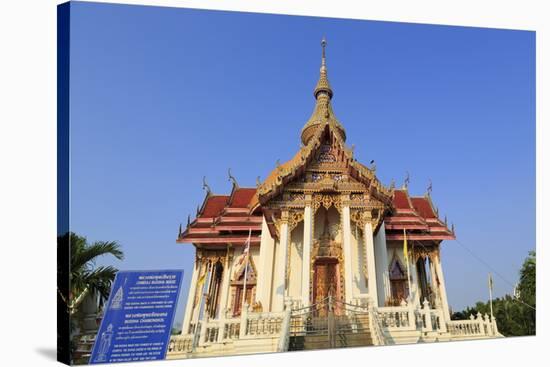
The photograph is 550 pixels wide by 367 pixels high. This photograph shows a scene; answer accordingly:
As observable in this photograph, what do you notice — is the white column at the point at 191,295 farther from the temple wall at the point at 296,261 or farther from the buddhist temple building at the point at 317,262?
the temple wall at the point at 296,261

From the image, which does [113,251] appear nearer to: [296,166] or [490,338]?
[296,166]

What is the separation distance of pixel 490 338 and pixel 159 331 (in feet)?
22.9

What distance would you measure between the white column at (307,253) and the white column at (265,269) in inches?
51.3

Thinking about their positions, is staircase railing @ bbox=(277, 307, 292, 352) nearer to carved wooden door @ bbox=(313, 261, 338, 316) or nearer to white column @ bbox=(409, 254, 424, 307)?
carved wooden door @ bbox=(313, 261, 338, 316)

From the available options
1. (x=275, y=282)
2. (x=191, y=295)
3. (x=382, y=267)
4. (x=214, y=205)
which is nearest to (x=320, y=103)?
(x=214, y=205)

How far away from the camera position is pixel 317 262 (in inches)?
405

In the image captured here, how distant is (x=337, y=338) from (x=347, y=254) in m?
1.98

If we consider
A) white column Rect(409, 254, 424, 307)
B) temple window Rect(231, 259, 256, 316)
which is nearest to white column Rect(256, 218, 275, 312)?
temple window Rect(231, 259, 256, 316)

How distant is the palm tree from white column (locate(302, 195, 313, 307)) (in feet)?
12.4

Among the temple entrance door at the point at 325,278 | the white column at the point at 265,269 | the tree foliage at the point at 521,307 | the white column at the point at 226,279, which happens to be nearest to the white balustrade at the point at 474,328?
the tree foliage at the point at 521,307

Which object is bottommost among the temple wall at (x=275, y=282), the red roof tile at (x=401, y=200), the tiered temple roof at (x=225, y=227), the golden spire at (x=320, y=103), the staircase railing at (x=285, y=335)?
the staircase railing at (x=285, y=335)

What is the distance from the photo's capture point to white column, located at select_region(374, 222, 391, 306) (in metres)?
9.94

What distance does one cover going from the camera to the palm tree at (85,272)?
19.8 ft

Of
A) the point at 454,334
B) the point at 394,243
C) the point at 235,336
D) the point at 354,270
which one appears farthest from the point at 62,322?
the point at 394,243
